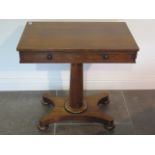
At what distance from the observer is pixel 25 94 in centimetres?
196

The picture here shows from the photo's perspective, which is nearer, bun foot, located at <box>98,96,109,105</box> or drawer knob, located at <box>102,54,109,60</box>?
drawer knob, located at <box>102,54,109,60</box>

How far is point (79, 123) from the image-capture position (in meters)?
1.68

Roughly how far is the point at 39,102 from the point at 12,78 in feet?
1.00

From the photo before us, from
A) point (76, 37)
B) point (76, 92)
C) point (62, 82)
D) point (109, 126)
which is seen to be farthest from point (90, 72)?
point (76, 37)

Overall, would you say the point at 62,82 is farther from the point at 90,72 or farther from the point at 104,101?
the point at 104,101

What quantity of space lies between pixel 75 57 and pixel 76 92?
0.40 m

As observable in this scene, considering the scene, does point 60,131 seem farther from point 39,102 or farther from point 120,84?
point 120,84

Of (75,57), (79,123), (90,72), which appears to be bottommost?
(79,123)

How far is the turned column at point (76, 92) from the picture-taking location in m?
1.49

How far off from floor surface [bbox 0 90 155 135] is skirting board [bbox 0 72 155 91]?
45mm

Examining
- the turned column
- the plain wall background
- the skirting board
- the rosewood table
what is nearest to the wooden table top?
the rosewood table

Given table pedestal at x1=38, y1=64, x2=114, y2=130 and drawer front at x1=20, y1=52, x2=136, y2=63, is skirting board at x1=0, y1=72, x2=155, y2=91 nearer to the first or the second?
table pedestal at x1=38, y1=64, x2=114, y2=130

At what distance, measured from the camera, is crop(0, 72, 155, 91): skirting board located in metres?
1.93
